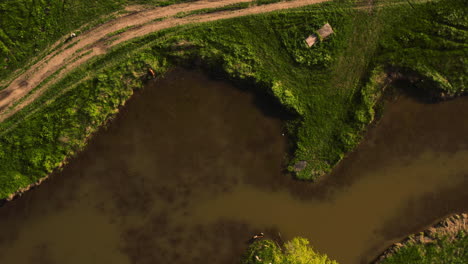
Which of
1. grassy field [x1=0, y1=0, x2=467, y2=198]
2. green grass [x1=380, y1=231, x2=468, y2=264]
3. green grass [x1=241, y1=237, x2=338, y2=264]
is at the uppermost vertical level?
grassy field [x1=0, y1=0, x2=467, y2=198]

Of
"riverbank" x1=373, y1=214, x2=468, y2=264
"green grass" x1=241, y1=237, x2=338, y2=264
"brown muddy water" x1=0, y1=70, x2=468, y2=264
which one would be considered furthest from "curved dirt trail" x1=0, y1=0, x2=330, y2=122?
"riverbank" x1=373, y1=214, x2=468, y2=264

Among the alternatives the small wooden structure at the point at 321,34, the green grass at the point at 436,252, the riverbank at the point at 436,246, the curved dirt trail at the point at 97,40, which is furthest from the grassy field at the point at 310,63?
the green grass at the point at 436,252

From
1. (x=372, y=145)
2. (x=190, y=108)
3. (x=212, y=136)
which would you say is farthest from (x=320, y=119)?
(x=190, y=108)

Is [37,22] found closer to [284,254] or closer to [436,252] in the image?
[284,254]

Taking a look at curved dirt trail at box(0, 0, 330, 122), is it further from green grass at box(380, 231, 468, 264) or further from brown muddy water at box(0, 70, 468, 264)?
green grass at box(380, 231, 468, 264)

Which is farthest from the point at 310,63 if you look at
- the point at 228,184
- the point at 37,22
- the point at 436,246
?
the point at 37,22

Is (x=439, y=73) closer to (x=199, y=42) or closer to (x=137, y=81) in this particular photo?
(x=199, y=42)

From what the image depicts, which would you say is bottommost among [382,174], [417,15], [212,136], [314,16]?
[212,136]
